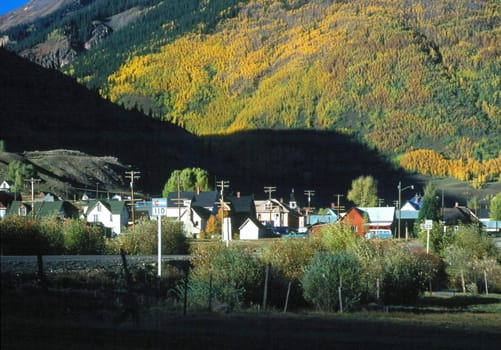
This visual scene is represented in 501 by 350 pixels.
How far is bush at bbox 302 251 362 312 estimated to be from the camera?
135 feet

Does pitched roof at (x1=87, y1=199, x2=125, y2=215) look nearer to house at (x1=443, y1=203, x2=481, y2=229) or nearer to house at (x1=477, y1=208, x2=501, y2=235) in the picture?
house at (x1=443, y1=203, x2=481, y2=229)

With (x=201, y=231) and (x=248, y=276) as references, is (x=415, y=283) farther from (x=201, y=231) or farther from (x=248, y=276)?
(x=201, y=231)

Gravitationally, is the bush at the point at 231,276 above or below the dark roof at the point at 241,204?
below

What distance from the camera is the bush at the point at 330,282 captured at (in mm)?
41219

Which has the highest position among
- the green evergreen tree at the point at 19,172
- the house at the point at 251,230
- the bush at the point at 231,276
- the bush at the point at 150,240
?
the green evergreen tree at the point at 19,172

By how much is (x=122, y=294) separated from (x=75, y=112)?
173 meters

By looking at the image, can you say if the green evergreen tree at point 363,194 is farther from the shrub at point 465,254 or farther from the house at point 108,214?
the shrub at point 465,254

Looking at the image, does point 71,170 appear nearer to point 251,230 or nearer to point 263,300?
point 251,230

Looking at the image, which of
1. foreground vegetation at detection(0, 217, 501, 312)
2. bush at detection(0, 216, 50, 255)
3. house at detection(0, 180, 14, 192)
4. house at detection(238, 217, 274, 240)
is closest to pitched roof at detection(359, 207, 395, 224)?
house at detection(238, 217, 274, 240)

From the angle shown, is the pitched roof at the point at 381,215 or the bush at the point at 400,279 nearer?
the bush at the point at 400,279

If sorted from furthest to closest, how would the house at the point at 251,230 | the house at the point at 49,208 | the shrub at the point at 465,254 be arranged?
the house at the point at 251,230
the house at the point at 49,208
the shrub at the point at 465,254

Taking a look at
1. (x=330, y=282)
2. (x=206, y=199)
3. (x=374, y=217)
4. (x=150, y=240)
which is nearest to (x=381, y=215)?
(x=374, y=217)

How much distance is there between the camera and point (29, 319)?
2277 cm

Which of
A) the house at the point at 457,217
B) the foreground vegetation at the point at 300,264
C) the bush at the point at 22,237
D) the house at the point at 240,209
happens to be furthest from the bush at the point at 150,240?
the house at the point at 457,217
